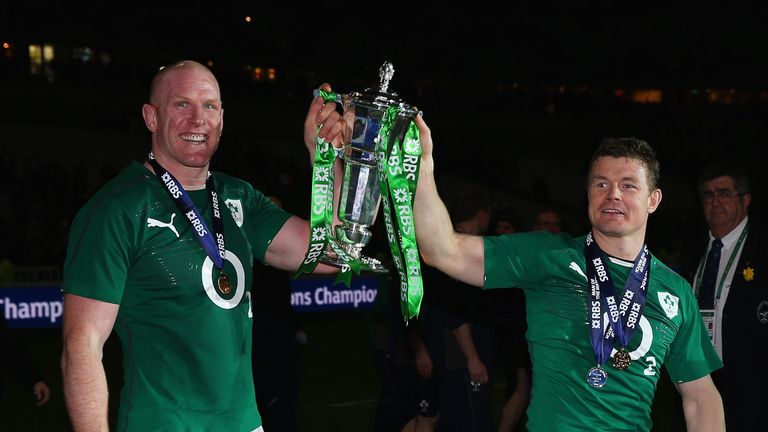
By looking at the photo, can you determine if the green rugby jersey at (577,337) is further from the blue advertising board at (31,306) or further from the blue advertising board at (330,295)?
the blue advertising board at (330,295)

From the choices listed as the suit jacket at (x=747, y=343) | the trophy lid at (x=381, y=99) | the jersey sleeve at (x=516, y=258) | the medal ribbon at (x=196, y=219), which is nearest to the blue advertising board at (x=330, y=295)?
the suit jacket at (x=747, y=343)

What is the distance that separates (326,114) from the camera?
10.2 feet

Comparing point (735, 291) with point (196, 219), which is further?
point (735, 291)

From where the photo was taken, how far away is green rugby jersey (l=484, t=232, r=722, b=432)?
11.5 ft

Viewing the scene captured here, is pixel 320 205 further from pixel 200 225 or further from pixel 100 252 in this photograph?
pixel 100 252

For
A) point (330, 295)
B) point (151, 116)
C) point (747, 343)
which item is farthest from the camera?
point (330, 295)

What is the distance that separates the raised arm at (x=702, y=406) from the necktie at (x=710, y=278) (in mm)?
2245

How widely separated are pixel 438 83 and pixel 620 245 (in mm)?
29894

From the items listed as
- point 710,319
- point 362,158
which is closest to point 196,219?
point 362,158

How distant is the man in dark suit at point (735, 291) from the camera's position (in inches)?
222

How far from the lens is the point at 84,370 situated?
2949mm

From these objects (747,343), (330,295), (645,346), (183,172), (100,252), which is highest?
(183,172)

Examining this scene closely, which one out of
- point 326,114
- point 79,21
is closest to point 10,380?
point 326,114

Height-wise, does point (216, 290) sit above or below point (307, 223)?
below
